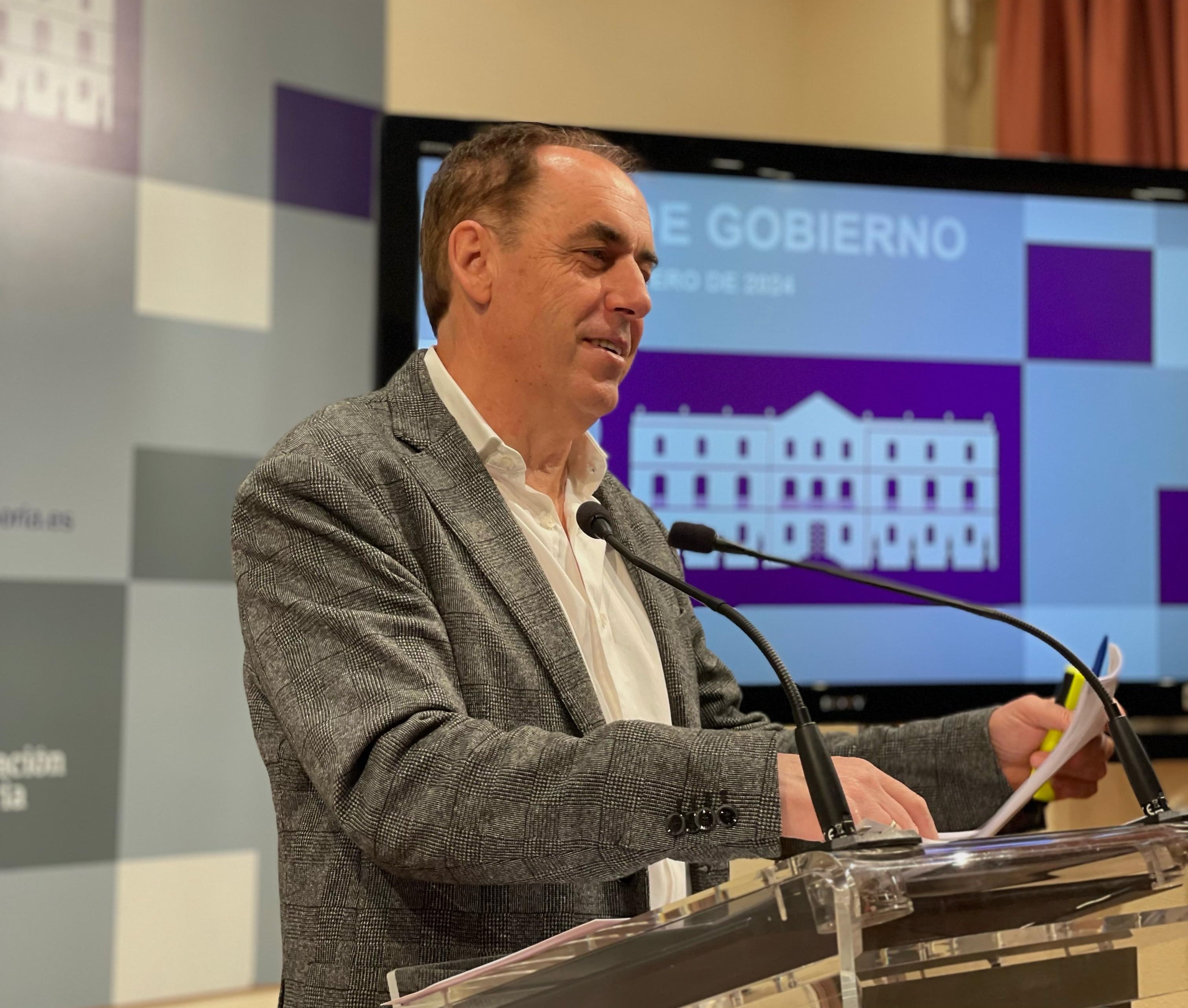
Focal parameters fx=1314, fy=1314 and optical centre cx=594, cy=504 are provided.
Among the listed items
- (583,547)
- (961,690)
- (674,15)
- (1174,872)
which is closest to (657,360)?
(961,690)

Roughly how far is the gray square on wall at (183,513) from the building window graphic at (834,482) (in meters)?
0.95

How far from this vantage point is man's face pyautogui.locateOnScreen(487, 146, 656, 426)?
67.3 inches

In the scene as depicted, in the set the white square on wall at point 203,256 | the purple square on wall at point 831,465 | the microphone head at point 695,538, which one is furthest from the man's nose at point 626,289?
the white square on wall at point 203,256

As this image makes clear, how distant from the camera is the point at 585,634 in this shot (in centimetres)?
160

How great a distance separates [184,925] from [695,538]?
2.03 metres

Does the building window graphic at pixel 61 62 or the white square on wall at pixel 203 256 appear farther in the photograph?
the white square on wall at pixel 203 256

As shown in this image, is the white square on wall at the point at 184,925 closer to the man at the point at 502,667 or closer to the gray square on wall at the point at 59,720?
the gray square on wall at the point at 59,720

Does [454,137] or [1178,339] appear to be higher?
[454,137]

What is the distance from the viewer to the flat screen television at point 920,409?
295 cm

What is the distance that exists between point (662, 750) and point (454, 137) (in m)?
1.97

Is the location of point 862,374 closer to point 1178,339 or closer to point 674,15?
point 1178,339

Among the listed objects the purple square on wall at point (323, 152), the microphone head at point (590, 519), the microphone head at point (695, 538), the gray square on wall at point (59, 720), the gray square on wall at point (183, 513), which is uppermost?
the purple square on wall at point (323, 152)

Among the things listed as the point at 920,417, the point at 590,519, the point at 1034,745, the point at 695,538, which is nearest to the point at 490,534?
the point at 590,519

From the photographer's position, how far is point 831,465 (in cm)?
301
